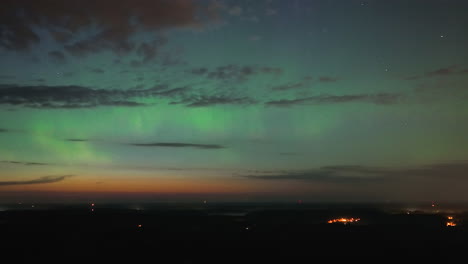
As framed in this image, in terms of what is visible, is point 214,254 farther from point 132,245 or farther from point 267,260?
point 132,245

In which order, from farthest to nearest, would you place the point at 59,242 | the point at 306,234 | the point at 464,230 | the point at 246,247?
the point at 464,230, the point at 306,234, the point at 59,242, the point at 246,247

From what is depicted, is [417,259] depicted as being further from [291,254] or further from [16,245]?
[16,245]

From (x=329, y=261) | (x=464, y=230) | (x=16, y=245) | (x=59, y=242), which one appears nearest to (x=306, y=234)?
(x=329, y=261)

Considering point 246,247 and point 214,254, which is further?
point 246,247

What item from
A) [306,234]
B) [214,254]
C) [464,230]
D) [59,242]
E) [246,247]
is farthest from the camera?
[464,230]

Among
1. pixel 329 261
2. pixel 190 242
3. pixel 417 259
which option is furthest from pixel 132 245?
pixel 417 259

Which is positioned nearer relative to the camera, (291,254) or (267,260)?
Result: (267,260)

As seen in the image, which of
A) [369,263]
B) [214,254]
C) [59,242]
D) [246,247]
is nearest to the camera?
[369,263]

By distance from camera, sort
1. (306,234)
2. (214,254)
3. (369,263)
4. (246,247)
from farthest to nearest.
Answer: (306,234), (246,247), (214,254), (369,263)

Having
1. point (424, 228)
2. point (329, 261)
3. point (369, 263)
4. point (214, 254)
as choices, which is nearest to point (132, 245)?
point (214, 254)
